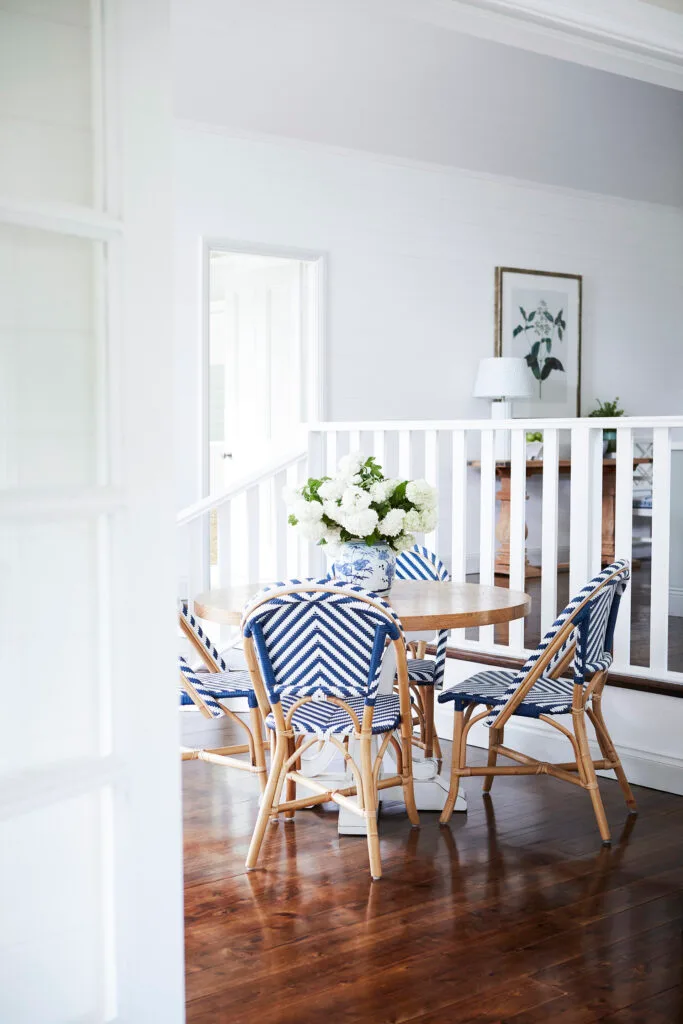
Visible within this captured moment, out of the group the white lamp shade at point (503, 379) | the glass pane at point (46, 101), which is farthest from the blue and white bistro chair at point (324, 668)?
the white lamp shade at point (503, 379)

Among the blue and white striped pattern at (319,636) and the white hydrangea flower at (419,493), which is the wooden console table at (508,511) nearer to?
the white hydrangea flower at (419,493)

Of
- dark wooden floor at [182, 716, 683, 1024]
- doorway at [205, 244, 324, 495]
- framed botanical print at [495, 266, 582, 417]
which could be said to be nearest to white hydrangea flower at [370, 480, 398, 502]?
dark wooden floor at [182, 716, 683, 1024]

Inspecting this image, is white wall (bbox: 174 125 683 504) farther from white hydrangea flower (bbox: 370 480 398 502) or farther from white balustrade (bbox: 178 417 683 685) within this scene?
white hydrangea flower (bbox: 370 480 398 502)

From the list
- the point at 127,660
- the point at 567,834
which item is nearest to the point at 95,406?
the point at 127,660

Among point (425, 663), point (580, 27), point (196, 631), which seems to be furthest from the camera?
point (425, 663)

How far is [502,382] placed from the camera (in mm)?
7473

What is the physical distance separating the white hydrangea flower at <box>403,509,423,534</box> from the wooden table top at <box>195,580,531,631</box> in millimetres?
252

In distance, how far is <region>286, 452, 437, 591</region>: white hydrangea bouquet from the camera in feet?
11.7

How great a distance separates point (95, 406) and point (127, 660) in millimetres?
392

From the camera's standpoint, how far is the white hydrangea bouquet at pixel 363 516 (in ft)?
11.7

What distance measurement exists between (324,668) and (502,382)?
182 inches

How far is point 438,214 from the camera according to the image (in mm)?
7461

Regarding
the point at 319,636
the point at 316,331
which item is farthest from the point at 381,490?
the point at 316,331

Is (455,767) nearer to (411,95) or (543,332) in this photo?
(411,95)
